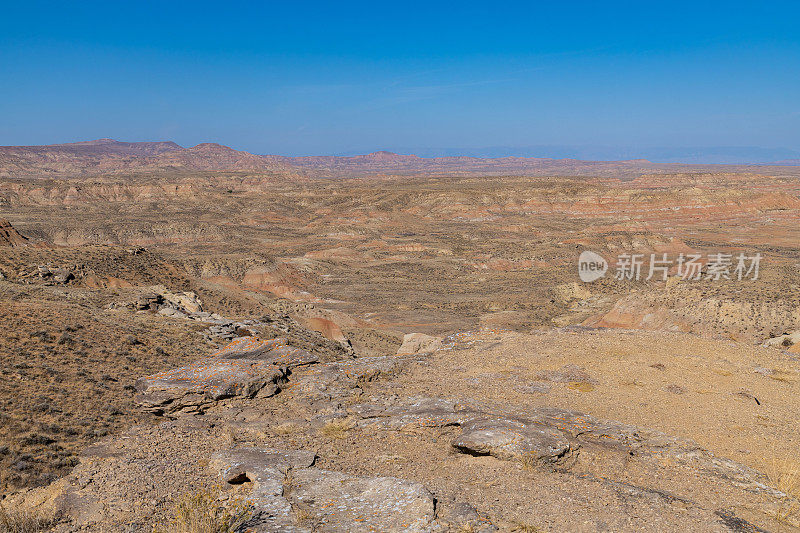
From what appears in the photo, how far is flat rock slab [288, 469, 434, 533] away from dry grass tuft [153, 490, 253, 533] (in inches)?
30.2

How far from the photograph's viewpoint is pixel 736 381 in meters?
12.0

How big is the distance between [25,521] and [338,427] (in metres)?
4.96

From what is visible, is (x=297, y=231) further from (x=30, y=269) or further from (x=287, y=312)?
(x=30, y=269)

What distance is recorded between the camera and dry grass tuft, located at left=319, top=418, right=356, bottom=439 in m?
9.45

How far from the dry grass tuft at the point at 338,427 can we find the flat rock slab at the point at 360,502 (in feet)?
4.88

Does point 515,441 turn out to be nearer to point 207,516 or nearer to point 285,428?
point 285,428

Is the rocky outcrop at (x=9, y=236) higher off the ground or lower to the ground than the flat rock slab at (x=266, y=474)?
higher

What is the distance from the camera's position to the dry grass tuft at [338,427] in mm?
9445

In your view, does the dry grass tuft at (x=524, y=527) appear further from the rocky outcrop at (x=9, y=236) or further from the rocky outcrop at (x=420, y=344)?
the rocky outcrop at (x=9, y=236)

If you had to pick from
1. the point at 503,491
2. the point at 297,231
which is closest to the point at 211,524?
the point at 503,491

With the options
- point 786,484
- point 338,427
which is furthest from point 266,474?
point 786,484

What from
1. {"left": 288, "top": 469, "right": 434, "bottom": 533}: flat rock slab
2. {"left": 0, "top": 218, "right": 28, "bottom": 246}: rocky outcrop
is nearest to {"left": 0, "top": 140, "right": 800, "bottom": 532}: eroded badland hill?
{"left": 288, "top": 469, "right": 434, "bottom": 533}: flat rock slab

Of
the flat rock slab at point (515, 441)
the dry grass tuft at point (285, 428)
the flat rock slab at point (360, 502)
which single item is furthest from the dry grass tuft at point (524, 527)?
the dry grass tuft at point (285, 428)

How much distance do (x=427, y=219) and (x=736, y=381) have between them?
298ft
